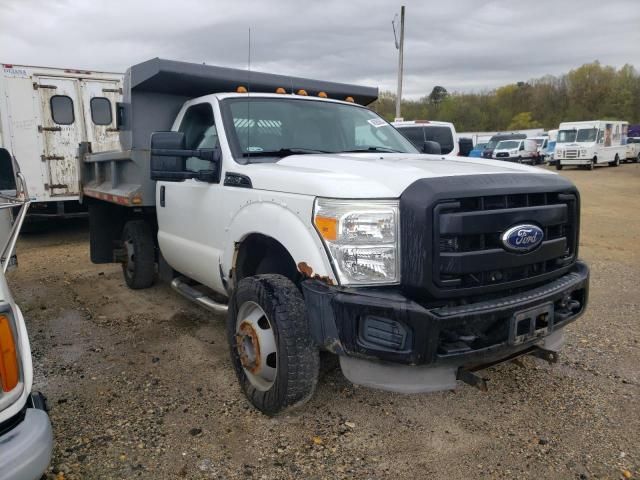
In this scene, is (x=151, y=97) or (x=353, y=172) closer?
(x=353, y=172)

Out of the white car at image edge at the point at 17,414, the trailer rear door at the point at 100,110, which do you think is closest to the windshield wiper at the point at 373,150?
the white car at image edge at the point at 17,414

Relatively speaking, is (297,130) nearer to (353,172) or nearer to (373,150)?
(373,150)

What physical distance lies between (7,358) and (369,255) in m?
1.66

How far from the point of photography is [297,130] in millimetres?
4211

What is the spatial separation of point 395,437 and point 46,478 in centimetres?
190

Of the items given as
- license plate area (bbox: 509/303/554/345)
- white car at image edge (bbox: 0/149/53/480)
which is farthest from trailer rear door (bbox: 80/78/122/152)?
license plate area (bbox: 509/303/554/345)

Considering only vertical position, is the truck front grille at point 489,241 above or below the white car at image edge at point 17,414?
above

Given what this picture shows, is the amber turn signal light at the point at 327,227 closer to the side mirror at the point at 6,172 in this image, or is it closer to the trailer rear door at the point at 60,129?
the side mirror at the point at 6,172

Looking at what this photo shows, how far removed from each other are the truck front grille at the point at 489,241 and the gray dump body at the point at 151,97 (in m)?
2.93

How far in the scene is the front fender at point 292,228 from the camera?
2854 millimetres

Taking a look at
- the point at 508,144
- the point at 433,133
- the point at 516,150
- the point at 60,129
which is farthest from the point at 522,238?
the point at 508,144

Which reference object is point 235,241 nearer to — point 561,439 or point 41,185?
point 561,439

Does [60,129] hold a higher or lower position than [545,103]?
lower

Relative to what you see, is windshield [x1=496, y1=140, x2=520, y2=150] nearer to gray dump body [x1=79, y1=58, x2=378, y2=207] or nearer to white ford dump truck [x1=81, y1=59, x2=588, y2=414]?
gray dump body [x1=79, y1=58, x2=378, y2=207]
